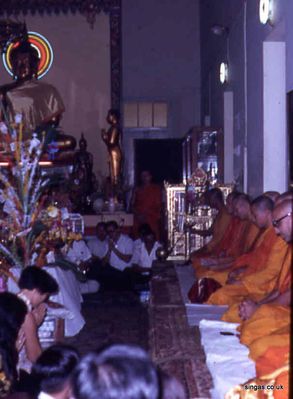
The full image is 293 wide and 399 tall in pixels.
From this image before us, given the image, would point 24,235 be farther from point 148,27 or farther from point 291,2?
point 148,27

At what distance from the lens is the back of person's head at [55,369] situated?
2.46 meters

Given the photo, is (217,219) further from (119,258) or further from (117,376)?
(117,376)

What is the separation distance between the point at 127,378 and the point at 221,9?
8.63 m

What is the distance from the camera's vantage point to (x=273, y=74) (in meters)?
6.22

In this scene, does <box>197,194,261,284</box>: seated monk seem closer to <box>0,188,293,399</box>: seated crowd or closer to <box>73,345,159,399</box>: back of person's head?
<box>0,188,293,399</box>: seated crowd

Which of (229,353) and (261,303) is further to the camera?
(261,303)

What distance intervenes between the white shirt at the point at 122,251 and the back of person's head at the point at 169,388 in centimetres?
659

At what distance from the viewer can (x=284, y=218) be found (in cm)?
377

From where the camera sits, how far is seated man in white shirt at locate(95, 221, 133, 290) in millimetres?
7898

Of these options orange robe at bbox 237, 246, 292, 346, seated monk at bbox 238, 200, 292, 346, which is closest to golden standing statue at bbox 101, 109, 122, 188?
seated monk at bbox 238, 200, 292, 346

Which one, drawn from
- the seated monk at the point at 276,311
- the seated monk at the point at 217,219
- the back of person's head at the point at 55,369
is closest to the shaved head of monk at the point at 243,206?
the seated monk at the point at 217,219

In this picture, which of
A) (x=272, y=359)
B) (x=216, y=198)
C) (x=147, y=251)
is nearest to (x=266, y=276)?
(x=272, y=359)

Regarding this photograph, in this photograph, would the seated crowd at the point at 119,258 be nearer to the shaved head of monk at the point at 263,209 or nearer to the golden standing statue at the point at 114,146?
the shaved head of monk at the point at 263,209

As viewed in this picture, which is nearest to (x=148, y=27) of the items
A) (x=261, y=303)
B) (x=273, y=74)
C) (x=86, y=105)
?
(x=86, y=105)
